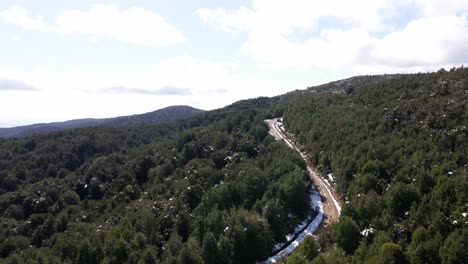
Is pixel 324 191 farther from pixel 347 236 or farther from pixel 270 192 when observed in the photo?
pixel 347 236

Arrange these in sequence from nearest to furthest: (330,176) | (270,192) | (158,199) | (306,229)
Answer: (306,229) → (270,192) → (158,199) → (330,176)

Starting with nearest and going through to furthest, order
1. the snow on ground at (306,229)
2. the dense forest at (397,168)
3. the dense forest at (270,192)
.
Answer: the dense forest at (397,168), the dense forest at (270,192), the snow on ground at (306,229)

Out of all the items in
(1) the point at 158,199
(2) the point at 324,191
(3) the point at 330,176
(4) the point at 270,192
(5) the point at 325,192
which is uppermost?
(4) the point at 270,192

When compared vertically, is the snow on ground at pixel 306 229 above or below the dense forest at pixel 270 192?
below

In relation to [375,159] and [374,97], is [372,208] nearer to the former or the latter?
[375,159]

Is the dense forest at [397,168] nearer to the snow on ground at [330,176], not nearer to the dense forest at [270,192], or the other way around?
the dense forest at [270,192]

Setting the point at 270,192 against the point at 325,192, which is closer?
the point at 270,192

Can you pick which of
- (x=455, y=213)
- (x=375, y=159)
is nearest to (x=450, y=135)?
(x=375, y=159)

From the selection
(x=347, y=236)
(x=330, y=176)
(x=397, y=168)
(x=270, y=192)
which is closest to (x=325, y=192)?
(x=330, y=176)

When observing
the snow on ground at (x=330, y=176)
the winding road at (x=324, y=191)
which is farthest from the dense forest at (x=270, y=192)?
the winding road at (x=324, y=191)
